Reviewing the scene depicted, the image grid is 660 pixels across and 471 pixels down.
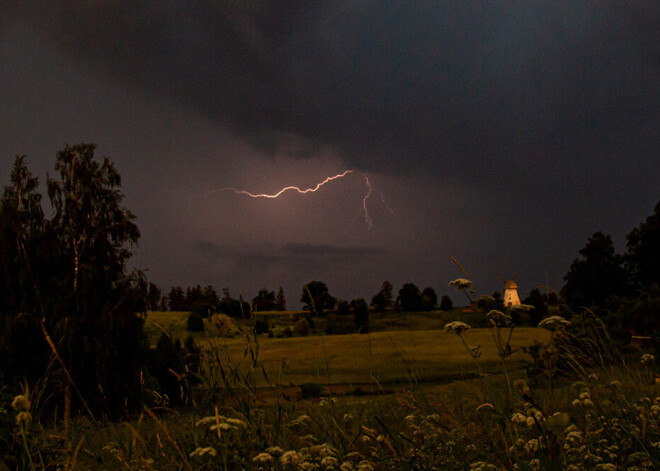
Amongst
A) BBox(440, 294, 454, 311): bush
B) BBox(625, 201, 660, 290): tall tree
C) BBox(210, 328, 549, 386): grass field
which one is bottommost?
BBox(210, 328, 549, 386): grass field

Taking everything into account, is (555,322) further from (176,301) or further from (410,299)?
(176,301)

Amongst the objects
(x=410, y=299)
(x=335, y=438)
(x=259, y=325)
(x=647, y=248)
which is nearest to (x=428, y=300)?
(x=410, y=299)

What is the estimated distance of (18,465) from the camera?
2.87 meters

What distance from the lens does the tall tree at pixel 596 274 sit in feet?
118

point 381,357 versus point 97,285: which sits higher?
point 97,285

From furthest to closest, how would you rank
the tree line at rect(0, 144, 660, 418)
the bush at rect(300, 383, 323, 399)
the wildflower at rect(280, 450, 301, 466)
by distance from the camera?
the tree line at rect(0, 144, 660, 418), the bush at rect(300, 383, 323, 399), the wildflower at rect(280, 450, 301, 466)

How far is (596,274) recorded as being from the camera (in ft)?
123

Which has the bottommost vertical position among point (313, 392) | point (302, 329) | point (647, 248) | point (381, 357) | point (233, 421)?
point (381, 357)

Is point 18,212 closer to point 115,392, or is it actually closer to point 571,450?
point 115,392

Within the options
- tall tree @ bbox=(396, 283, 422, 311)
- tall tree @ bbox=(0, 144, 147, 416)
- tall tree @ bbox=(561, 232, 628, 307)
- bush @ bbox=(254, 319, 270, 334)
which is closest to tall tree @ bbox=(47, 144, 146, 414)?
tall tree @ bbox=(0, 144, 147, 416)

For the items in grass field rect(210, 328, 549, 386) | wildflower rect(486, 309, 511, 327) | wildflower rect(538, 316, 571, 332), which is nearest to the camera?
wildflower rect(538, 316, 571, 332)

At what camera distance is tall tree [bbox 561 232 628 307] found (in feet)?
118

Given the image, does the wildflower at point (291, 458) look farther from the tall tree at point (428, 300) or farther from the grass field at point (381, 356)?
the tall tree at point (428, 300)

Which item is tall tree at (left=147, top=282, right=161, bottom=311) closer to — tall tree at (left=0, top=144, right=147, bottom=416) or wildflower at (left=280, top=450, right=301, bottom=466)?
tall tree at (left=0, top=144, right=147, bottom=416)
